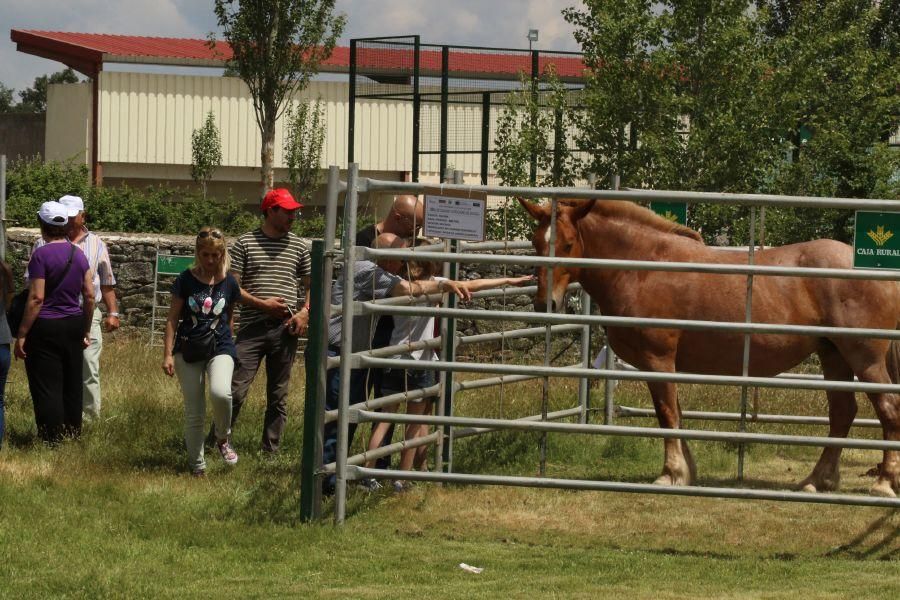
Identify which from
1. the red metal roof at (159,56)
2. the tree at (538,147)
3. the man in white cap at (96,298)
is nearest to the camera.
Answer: the man in white cap at (96,298)

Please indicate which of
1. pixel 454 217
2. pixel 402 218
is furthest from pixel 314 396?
pixel 402 218

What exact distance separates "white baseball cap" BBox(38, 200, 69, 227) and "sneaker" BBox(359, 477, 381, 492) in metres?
2.97

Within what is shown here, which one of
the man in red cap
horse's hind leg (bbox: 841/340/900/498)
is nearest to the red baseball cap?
the man in red cap

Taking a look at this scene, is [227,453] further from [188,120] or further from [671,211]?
[188,120]

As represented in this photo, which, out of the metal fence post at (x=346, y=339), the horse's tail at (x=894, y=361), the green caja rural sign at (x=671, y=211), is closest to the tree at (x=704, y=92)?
the green caja rural sign at (x=671, y=211)

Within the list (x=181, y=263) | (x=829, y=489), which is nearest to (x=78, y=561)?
(x=829, y=489)

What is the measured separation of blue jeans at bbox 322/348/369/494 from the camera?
7.86m

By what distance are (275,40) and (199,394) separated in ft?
53.2

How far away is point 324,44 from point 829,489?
17.5m

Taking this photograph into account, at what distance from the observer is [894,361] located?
9297 mm

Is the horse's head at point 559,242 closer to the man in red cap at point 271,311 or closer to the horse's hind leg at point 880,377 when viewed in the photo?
the horse's hind leg at point 880,377

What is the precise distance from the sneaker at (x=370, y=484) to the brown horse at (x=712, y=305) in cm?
175

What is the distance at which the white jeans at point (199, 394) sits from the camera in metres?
8.59

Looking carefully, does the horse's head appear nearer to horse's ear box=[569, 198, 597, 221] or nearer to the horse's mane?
horse's ear box=[569, 198, 597, 221]
